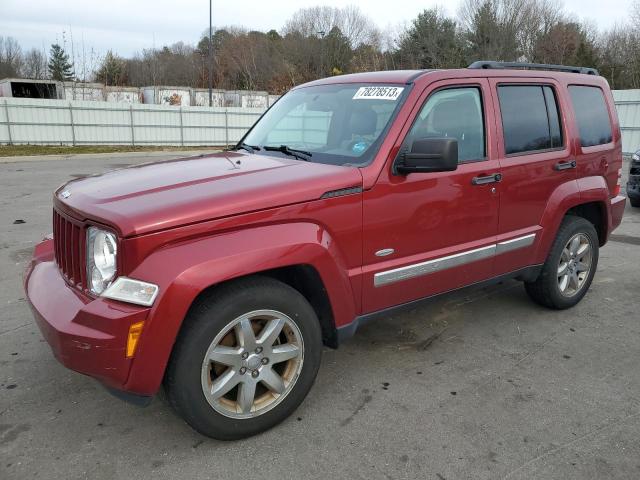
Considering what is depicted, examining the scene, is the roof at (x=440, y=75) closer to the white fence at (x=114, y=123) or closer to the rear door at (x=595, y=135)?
the rear door at (x=595, y=135)

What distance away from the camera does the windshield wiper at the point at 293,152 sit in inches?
130

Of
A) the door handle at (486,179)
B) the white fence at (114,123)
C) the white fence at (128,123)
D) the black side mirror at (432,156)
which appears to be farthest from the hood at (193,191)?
the white fence at (114,123)

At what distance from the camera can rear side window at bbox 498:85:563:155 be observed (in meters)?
3.80

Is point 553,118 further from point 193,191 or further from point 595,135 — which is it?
point 193,191

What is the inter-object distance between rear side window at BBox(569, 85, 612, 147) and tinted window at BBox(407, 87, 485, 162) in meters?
1.24

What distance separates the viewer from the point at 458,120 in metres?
3.57

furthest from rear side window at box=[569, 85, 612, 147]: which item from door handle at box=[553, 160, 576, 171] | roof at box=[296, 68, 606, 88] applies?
door handle at box=[553, 160, 576, 171]

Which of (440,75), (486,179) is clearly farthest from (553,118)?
(440,75)

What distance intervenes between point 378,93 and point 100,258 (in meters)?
1.96

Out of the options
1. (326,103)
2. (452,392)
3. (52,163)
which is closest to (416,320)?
(452,392)

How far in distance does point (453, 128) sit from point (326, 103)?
2.90 ft

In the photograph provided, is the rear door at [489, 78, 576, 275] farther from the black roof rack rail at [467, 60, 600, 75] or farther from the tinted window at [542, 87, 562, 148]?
the black roof rack rail at [467, 60, 600, 75]

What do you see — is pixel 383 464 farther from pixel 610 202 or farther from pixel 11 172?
pixel 11 172

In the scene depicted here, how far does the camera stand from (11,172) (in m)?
14.7
